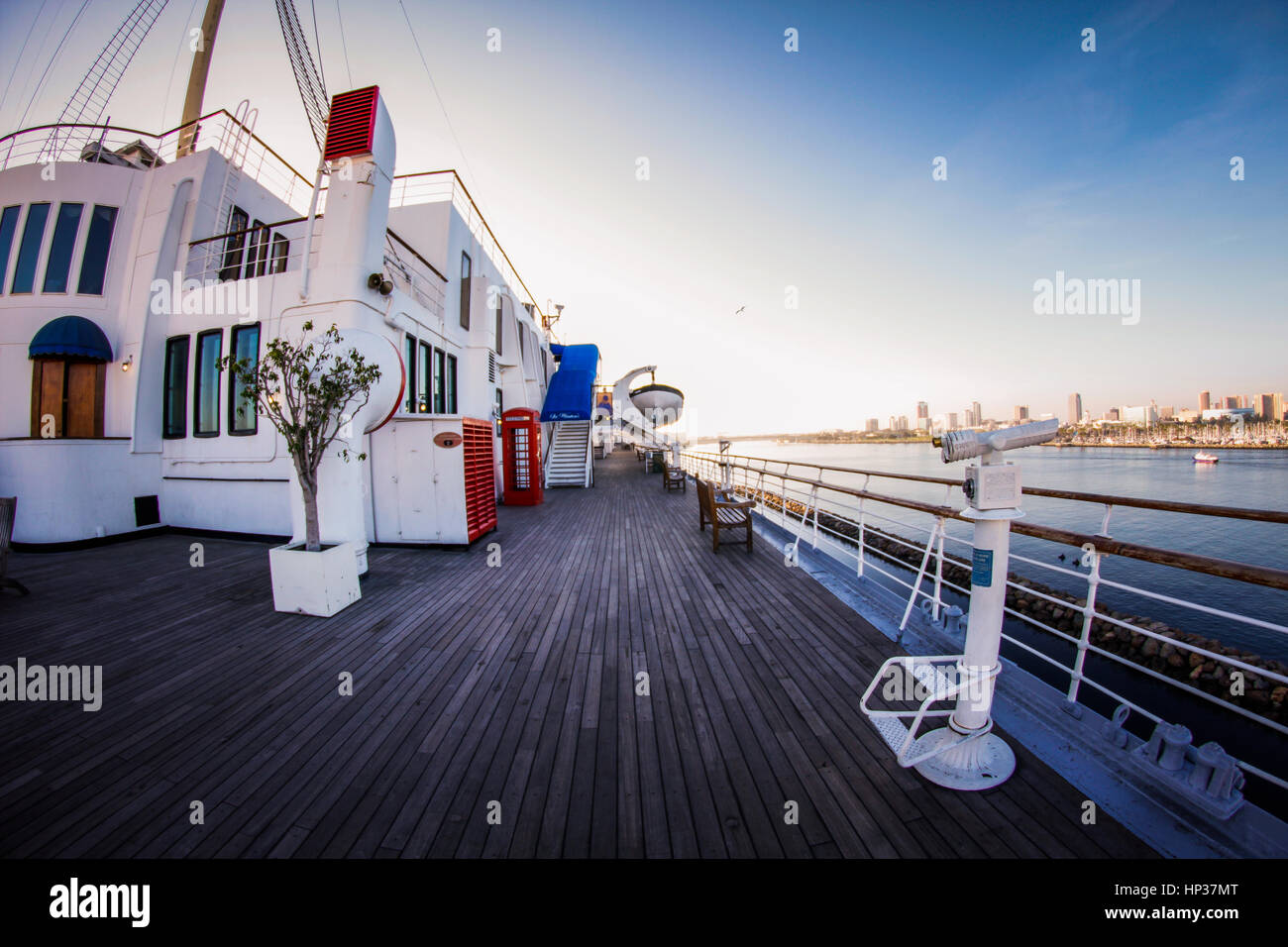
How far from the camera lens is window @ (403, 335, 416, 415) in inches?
362

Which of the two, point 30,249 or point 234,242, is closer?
point 30,249

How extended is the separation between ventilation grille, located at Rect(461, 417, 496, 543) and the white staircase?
7.15 m

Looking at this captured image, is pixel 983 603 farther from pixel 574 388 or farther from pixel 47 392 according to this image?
pixel 574 388

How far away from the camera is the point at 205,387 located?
27.8 feet

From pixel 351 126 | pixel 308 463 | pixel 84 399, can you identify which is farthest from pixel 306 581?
pixel 84 399

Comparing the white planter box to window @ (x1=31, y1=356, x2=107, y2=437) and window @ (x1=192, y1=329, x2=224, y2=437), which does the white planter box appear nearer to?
window @ (x1=192, y1=329, x2=224, y2=437)

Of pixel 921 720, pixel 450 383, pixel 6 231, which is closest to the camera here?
pixel 921 720

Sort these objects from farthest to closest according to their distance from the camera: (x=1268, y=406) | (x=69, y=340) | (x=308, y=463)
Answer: (x=1268, y=406), (x=69, y=340), (x=308, y=463)

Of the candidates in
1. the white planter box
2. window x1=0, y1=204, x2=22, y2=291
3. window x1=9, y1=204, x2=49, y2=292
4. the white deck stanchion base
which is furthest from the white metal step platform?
window x1=0, y1=204, x2=22, y2=291

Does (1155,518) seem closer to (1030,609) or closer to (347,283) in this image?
(1030,609)

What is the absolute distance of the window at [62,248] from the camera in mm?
8508

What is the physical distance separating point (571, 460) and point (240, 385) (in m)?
9.81
